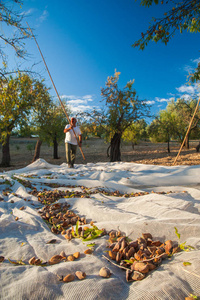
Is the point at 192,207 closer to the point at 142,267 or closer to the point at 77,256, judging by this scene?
the point at 142,267

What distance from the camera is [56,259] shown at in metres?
1.42

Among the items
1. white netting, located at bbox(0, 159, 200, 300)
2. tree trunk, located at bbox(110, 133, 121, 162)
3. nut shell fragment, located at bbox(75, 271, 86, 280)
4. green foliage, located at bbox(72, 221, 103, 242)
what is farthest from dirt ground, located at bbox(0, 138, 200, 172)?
nut shell fragment, located at bbox(75, 271, 86, 280)

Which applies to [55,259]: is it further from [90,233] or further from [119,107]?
[119,107]

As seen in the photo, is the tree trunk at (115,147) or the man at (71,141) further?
the tree trunk at (115,147)

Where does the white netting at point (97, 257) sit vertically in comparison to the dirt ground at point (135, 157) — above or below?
above

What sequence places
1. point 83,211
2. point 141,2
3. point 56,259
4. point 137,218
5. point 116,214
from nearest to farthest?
point 56,259
point 137,218
point 116,214
point 83,211
point 141,2

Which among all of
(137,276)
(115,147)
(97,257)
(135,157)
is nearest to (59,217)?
(97,257)

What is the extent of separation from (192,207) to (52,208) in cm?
192

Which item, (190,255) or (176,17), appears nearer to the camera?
(190,255)

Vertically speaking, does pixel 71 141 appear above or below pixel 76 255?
above

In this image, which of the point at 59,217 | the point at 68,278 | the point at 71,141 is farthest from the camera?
the point at 71,141

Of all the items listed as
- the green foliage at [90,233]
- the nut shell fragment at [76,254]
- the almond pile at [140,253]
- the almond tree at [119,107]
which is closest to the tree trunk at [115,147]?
the almond tree at [119,107]

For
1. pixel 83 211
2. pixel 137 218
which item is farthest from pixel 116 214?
pixel 83 211

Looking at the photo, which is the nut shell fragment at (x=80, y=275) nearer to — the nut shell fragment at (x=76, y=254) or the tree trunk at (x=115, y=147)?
the nut shell fragment at (x=76, y=254)
